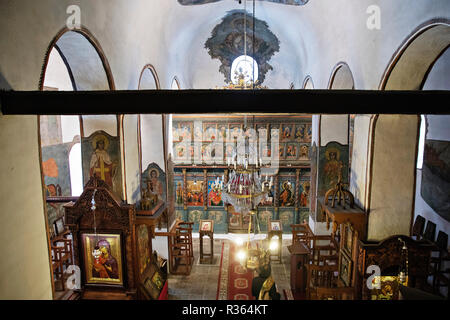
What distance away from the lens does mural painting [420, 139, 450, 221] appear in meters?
6.98

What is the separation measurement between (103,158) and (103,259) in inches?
80.6

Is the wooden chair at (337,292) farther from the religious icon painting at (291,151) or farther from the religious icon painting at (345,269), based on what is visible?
the religious icon painting at (291,151)

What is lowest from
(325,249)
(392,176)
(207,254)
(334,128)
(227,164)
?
(207,254)

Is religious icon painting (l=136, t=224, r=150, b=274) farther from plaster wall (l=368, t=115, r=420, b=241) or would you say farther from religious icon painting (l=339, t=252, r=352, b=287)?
plaster wall (l=368, t=115, r=420, b=241)

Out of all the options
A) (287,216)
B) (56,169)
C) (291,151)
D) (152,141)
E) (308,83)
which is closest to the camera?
(152,141)

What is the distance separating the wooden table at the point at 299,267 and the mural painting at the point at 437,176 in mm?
3459

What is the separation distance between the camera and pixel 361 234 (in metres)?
5.97

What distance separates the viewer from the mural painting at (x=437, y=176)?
275 inches

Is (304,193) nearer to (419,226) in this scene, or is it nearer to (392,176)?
(419,226)

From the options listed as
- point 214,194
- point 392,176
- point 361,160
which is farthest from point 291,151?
point 392,176

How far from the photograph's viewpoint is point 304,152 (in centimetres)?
1238

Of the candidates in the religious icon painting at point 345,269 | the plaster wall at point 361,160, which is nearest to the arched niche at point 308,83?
the plaster wall at point 361,160
